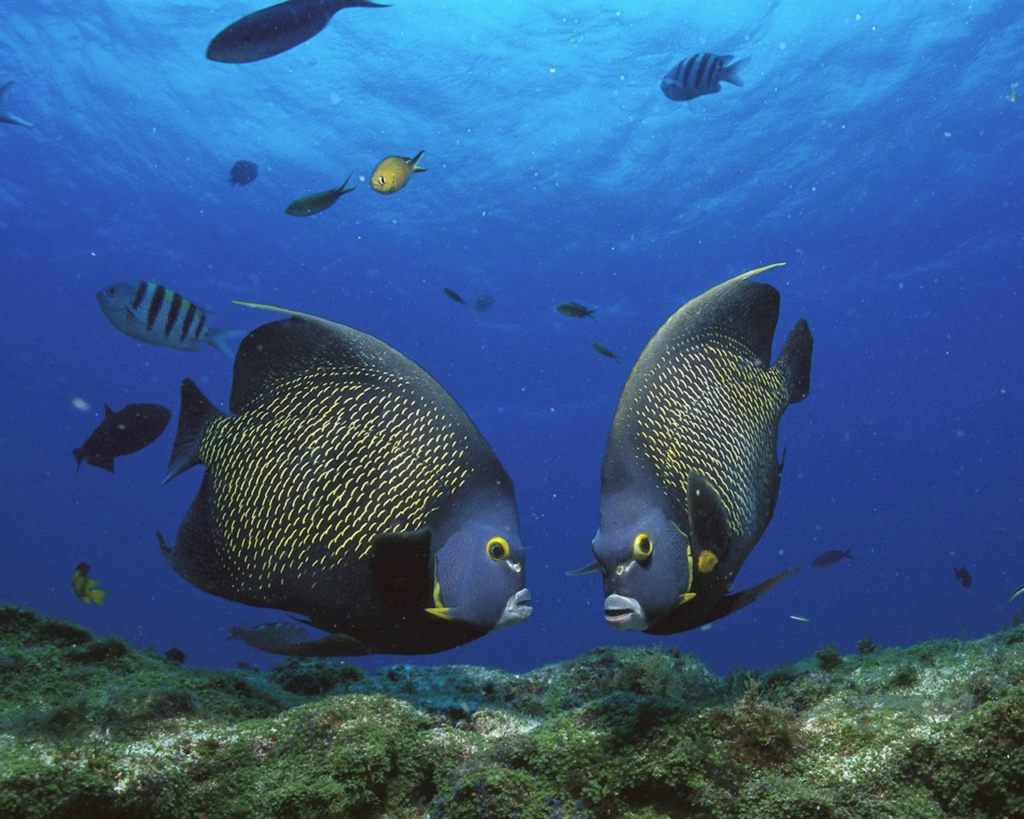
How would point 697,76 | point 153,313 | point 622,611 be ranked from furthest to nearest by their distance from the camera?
1. point 697,76
2. point 153,313
3. point 622,611

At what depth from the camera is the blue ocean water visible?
74.0ft

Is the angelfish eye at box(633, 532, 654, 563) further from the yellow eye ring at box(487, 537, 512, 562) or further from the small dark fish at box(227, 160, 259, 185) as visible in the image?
the small dark fish at box(227, 160, 259, 185)

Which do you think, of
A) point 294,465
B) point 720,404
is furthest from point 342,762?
point 720,404

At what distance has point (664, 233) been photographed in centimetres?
3394

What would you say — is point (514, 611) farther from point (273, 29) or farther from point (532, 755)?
point (273, 29)

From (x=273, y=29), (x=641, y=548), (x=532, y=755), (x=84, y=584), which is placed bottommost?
(x=84, y=584)

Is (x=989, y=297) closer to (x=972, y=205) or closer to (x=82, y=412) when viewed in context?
(x=972, y=205)

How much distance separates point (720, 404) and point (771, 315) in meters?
0.53

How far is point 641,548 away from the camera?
1.98 meters

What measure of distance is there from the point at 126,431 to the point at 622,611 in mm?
4589

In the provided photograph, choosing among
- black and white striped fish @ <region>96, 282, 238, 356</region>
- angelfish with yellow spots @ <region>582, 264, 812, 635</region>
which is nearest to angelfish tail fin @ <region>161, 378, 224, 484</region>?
angelfish with yellow spots @ <region>582, 264, 812, 635</region>

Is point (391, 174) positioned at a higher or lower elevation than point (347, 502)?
higher

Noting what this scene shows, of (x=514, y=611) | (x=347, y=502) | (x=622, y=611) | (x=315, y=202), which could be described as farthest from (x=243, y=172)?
(x=622, y=611)

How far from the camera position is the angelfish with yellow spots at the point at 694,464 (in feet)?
6.61
